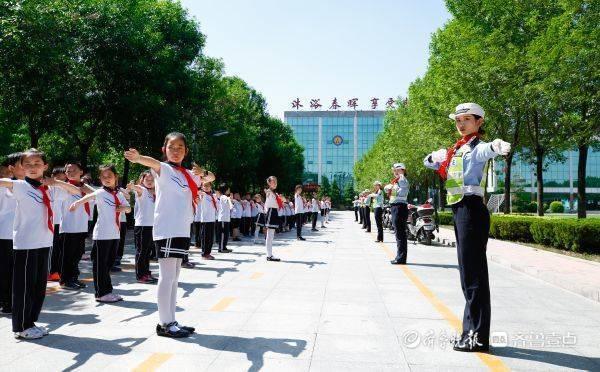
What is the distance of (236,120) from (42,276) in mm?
29921

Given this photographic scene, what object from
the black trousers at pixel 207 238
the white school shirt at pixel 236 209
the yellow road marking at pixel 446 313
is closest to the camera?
the yellow road marking at pixel 446 313

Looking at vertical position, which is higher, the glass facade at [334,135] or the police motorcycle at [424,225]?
the glass facade at [334,135]

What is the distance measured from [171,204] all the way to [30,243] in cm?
151

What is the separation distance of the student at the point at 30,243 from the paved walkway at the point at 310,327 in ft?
0.83

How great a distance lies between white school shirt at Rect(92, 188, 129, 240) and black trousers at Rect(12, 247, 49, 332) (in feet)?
5.67

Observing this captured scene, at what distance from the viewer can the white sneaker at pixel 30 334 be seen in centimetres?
479

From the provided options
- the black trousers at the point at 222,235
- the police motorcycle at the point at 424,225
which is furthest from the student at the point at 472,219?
the police motorcycle at the point at 424,225

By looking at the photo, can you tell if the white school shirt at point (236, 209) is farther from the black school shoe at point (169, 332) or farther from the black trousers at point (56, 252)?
the black school shoe at point (169, 332)

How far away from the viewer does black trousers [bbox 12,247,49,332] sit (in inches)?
193

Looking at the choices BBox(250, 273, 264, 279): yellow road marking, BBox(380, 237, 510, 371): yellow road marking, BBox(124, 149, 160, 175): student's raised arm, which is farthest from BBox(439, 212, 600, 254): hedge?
BBox(124, 149, 160, 175): student's raised arm

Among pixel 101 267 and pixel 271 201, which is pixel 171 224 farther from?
pixel 271 201

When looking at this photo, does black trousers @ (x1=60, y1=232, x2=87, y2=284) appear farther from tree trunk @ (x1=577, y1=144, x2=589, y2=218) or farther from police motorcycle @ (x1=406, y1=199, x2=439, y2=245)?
tree trunk @ (x1=577, y1=144, x2=589, y2=218)

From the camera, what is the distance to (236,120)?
113ft

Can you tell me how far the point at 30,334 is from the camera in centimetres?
480
